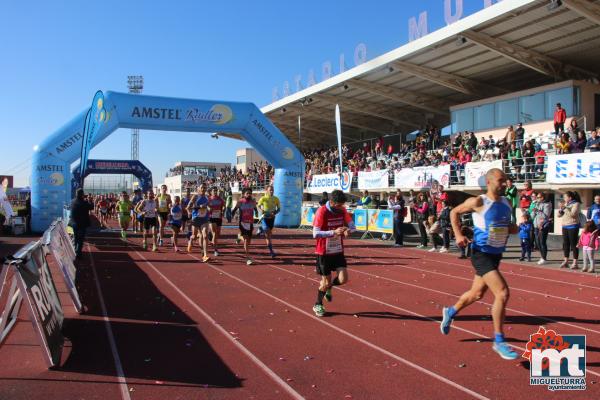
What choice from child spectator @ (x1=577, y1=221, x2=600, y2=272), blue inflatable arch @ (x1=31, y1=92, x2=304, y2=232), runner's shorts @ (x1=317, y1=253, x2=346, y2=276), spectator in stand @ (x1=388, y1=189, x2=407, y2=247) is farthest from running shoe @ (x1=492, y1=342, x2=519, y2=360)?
blue inflatable arch @ (x1=31, y1=92, x2=304, y2=232)

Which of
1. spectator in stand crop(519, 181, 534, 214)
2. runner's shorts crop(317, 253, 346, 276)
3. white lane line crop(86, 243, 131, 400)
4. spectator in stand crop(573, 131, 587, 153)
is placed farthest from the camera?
spectator in stand crop(573, 131, 587, 153)

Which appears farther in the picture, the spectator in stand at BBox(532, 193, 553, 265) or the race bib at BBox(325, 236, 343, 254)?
the spectator in stand at BBox(532, 193, 553, 265)

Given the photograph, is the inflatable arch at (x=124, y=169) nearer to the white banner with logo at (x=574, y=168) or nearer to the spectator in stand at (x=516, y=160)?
the spectator in stand at (x=516, y=160)

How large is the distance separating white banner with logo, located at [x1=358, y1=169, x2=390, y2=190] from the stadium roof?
523 centimetres

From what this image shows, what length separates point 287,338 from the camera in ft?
19.2

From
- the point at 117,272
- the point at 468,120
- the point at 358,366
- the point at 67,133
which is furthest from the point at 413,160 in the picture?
the point at 358,366

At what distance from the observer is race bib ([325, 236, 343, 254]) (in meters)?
7.00

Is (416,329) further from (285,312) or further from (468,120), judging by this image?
(468,120)

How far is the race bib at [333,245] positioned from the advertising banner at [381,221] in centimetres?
1133

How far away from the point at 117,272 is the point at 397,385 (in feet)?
26.2

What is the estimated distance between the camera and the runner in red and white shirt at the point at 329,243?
22.7ft

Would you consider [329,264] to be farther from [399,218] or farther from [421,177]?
[421,177]

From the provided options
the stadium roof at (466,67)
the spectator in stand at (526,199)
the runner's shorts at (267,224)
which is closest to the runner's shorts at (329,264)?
the runner's shorts at (267,224)

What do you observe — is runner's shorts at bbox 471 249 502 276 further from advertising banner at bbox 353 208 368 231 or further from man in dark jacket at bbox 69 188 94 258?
advertising banner at bbox 353 208 368 231
